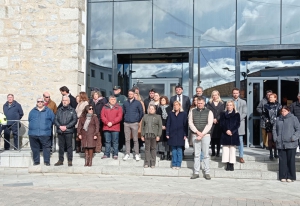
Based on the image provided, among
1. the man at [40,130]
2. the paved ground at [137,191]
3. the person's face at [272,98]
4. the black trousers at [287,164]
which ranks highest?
the person's face at [272,98]

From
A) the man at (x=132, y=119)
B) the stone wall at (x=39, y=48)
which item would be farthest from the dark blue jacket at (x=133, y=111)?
the stone wall at (x=39, y=48)

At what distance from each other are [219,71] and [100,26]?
434 cm

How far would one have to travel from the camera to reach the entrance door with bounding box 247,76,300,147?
13.4 m

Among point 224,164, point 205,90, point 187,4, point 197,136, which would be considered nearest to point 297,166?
point 224,164

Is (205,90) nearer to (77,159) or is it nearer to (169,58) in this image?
(169,58)

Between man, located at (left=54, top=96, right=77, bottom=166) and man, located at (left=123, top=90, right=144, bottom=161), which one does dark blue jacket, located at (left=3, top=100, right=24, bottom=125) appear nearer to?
man, located at (left=54, top=96, right=77, bottom=166)

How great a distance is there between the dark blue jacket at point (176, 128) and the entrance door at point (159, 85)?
417cm

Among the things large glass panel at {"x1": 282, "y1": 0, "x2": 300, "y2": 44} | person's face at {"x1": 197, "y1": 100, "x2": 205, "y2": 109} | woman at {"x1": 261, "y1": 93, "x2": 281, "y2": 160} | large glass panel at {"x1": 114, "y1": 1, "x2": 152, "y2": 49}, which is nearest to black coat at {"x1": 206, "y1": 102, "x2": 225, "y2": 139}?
person's face at {"x1": 197, "y1": 100, "x2": 205, "y2": 109}

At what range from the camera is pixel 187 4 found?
1368 cm

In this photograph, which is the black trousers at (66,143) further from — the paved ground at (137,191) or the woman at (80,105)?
the woman at (80,105)

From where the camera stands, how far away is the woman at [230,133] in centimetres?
945

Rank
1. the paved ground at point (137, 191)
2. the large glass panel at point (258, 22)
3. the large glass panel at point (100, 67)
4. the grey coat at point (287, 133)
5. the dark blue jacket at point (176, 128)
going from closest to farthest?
the paved ground at point (137, 191) < the grey coat at point (287, 133) < the dark blue jacket at point (176, 128) < the large glass panel at point (258, 22) < the large glass panel at point (100, 67)

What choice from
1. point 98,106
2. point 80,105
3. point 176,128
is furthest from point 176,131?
point 80,105

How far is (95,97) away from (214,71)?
13.8 feet
